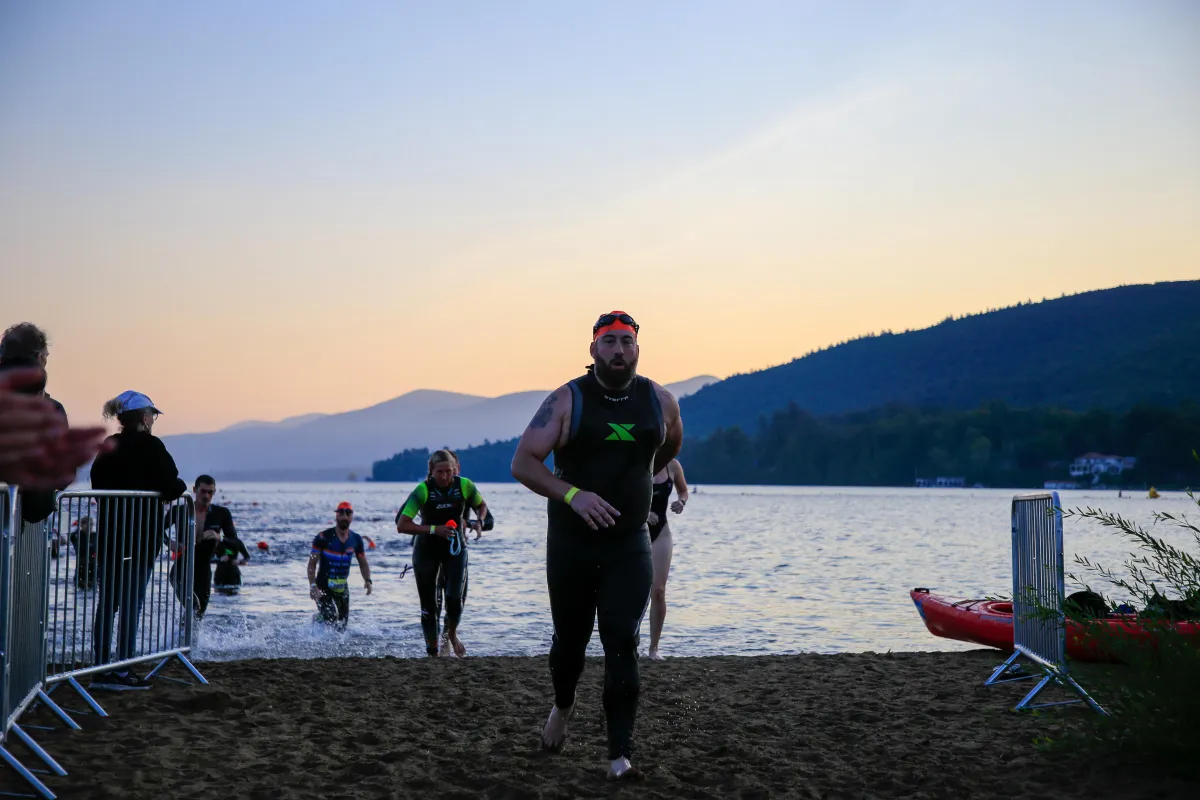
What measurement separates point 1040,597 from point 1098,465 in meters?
147

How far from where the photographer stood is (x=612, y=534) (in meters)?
5.74

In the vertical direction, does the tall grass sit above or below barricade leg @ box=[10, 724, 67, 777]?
above

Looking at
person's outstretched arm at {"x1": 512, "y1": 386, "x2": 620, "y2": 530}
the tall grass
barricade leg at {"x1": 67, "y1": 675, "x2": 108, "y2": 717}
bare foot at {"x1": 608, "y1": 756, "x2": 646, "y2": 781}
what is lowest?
bare foot at {"x1": 608, "y1": 756, "x2": 646, "y2": 781}

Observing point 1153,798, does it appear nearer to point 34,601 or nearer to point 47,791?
point 47,791

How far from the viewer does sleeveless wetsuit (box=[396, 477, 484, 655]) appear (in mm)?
10570

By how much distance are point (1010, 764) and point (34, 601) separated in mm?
5614

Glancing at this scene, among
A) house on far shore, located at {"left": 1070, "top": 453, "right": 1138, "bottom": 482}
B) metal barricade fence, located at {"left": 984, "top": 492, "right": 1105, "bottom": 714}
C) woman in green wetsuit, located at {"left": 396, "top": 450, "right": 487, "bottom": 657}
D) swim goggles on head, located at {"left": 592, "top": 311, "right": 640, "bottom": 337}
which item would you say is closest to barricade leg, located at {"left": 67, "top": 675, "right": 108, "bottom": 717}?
woman in green wetsuit, located at {"left": 396, "top": 450, "right": 487, "bottom": 657}

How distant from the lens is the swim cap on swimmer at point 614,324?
5789 millimetres

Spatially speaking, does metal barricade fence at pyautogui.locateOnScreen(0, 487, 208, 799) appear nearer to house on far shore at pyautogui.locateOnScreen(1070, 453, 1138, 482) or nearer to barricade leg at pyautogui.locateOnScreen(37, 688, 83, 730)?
barricade leg at pyautogui.locateOnScreen(37, 688, 83, 730)

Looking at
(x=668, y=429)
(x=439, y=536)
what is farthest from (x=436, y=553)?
(x=668, y=429)

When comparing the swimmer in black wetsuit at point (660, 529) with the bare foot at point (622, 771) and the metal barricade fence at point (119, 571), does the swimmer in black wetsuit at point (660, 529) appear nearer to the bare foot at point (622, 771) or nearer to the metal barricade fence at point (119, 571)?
the metal barricade fence at point (119, 571)

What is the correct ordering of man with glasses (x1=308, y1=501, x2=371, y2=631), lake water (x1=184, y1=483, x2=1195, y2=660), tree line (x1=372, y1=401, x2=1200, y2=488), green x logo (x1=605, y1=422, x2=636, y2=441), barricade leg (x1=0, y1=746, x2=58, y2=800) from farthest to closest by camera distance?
tree line (x1=372, y1=401, x2=1200, y2=488) < lake water (x1=184, y1=483, x2=1195, y2=660) < man with glasses (x1=308, y1=501, x2=371, y2=631) < green x logo (x1=605, y1=422, x2=636, y2=441) < barricade leg (x1=0, y1=746, x2=58, y2=800)

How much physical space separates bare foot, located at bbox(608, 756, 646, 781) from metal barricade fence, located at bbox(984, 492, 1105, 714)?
2504 mm

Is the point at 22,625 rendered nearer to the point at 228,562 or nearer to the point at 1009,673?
the point at 1009,673
